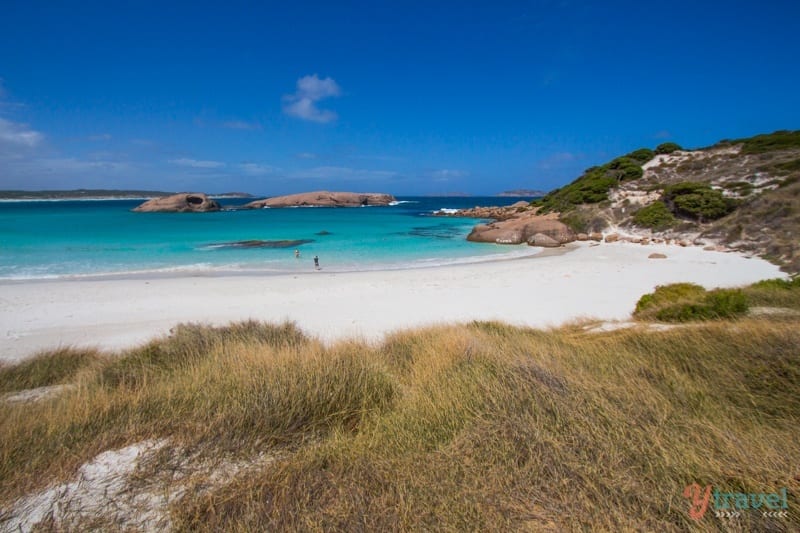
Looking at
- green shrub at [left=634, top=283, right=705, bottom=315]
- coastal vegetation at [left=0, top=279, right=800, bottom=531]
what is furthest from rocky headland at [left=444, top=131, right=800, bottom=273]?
coastal vegetation at [left=0, top=279, right=800, bottom=531]

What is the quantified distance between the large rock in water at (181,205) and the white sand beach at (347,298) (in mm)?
67747

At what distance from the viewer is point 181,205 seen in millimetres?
74500

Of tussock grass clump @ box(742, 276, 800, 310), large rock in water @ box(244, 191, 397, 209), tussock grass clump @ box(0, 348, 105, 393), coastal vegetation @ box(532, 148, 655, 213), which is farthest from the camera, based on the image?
large rock in water @ box(244, 191, 397, 209)

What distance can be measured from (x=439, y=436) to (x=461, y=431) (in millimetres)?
186

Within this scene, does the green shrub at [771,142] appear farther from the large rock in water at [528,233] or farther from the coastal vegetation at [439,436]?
the coastal vegetation at [439,436]

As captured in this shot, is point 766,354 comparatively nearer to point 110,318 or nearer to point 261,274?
point 110,318

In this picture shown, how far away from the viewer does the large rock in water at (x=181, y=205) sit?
73125 mm

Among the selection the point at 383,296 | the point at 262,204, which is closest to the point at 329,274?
the point at 383,296

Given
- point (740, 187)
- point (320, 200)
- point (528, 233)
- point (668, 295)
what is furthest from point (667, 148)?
point (320, 200)

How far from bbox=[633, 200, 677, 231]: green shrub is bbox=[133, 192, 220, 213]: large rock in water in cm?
7691

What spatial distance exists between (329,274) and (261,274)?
335cm

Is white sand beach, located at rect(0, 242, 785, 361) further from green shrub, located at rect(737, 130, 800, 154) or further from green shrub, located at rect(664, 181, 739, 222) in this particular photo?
green shrub, located at rect(737, 130, 800, 154)

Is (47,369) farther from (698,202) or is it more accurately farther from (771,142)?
(771,142)

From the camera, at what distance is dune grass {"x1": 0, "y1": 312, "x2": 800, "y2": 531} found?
2.14 metres
